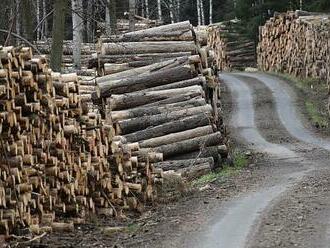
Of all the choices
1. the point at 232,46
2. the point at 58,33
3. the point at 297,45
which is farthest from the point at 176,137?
the point at 232,46

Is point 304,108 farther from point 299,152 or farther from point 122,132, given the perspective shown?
point 122,132

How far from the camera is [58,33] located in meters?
17.6

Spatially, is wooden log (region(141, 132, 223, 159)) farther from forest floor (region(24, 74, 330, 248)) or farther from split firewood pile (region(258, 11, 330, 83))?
split firewood pile (region(258, 11, 330, 83))

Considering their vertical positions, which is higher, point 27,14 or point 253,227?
point 27,14

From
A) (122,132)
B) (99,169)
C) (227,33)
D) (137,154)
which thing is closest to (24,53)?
(99,169)

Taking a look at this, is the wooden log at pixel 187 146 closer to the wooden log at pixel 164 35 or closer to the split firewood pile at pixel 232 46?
the wooden log at pixel 164 35

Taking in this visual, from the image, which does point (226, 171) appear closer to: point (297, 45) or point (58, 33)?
point (58, 33)

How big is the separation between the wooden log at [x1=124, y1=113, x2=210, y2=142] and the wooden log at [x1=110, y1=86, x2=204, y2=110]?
76 cm

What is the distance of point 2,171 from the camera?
8.62m

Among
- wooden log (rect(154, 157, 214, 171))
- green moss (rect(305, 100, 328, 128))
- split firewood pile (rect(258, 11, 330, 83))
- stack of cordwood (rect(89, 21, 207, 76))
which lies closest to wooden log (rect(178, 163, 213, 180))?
wooden log (rect(154, 157, 214, 171))

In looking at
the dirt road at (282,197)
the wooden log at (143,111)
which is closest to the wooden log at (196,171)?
the dirt road at (282,197)

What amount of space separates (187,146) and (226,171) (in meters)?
1.08

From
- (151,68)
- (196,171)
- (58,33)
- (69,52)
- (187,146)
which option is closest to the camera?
(196,171)

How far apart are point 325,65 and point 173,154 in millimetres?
17292
